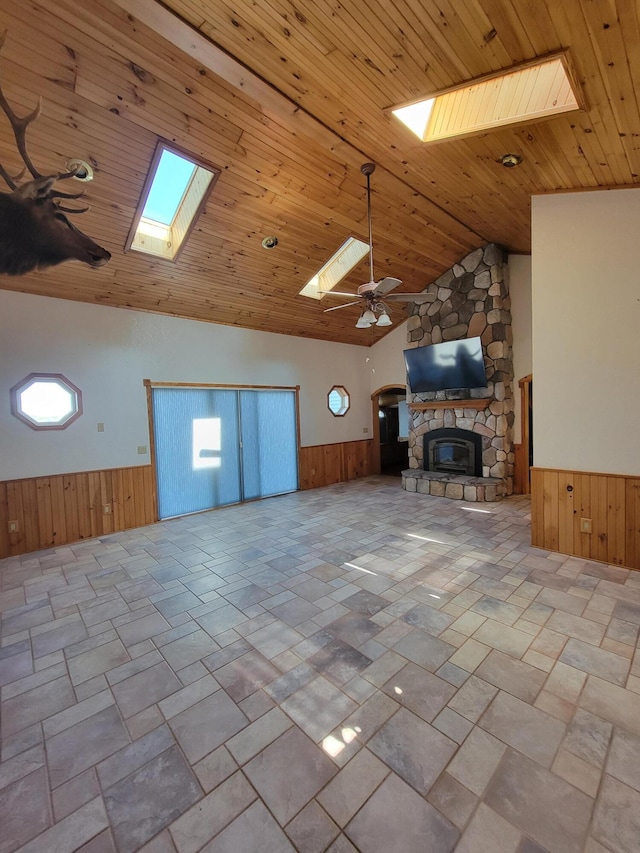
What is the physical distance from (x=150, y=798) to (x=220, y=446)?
488 centimetres

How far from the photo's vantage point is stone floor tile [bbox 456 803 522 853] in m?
1.30

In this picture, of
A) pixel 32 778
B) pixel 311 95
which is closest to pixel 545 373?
pixel 311 95

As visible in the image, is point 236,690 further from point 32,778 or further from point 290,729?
point 32,778

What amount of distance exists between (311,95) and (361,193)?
145 centimetres

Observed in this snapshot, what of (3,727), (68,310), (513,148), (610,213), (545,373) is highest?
(513,148)

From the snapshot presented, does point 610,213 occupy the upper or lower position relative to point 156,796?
upper

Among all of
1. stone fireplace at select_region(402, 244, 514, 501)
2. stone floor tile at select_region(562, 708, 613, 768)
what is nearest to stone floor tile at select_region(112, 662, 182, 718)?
stone floor tile at select_region(562, 708, 613, 768)

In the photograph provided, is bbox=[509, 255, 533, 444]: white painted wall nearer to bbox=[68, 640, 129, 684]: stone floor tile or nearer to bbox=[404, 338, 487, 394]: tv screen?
bbox=[404, 338, 487, 394]: tv screen

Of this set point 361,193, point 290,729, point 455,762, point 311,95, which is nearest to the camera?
point 455,762

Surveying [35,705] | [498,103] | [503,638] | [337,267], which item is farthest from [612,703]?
[337,267]

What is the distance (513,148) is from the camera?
3150 mm

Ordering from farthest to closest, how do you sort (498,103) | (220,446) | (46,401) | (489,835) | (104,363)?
1. (220,446)
2. (104,363)
3. (46,401)
4. (498,103)
5. (489,835)

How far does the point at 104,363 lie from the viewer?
491 centimetres

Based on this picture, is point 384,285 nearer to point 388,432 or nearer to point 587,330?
point 587,330
